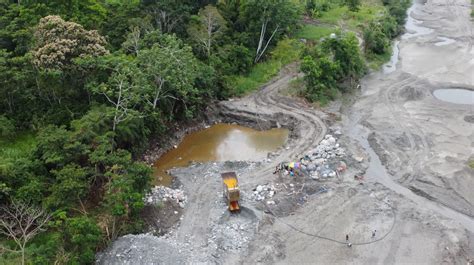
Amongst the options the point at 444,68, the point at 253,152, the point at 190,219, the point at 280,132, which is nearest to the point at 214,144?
the point at 253,152

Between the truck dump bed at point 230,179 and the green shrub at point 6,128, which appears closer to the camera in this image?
the truck dump bed at point 230,179

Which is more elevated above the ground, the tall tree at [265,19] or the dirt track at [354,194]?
the tall tree at [265,19]

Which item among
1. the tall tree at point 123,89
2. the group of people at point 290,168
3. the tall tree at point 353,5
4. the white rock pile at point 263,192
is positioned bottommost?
the white rock pile at point 263,192

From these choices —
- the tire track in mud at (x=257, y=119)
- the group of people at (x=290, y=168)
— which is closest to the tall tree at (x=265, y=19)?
the tire track in mud at (x=257, y=119)

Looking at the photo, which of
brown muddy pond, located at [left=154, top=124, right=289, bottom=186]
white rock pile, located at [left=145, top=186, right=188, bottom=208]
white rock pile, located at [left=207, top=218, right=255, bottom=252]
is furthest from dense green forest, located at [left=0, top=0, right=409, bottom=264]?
white rock pile, located at [left=207, top=218, right=255, bottom=252]

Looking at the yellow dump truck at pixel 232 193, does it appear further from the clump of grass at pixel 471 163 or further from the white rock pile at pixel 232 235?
the clump of grass at pixel 471 163

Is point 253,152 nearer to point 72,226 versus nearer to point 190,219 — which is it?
point 190,219

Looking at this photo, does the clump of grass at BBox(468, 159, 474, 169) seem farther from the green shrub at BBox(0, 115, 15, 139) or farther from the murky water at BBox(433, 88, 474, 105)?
the green shrub at BBox(0, 115, 15, 139)

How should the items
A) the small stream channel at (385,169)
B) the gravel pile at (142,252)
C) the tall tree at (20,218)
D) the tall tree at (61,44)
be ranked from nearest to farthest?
1. the tall tree at (20,218)
2. the gravel pile at (142,252)
3. the small stream channel at (385,169)
4. the tall tree at (61,44)

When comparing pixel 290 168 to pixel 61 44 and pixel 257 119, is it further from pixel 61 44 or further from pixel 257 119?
pixel 61 44
